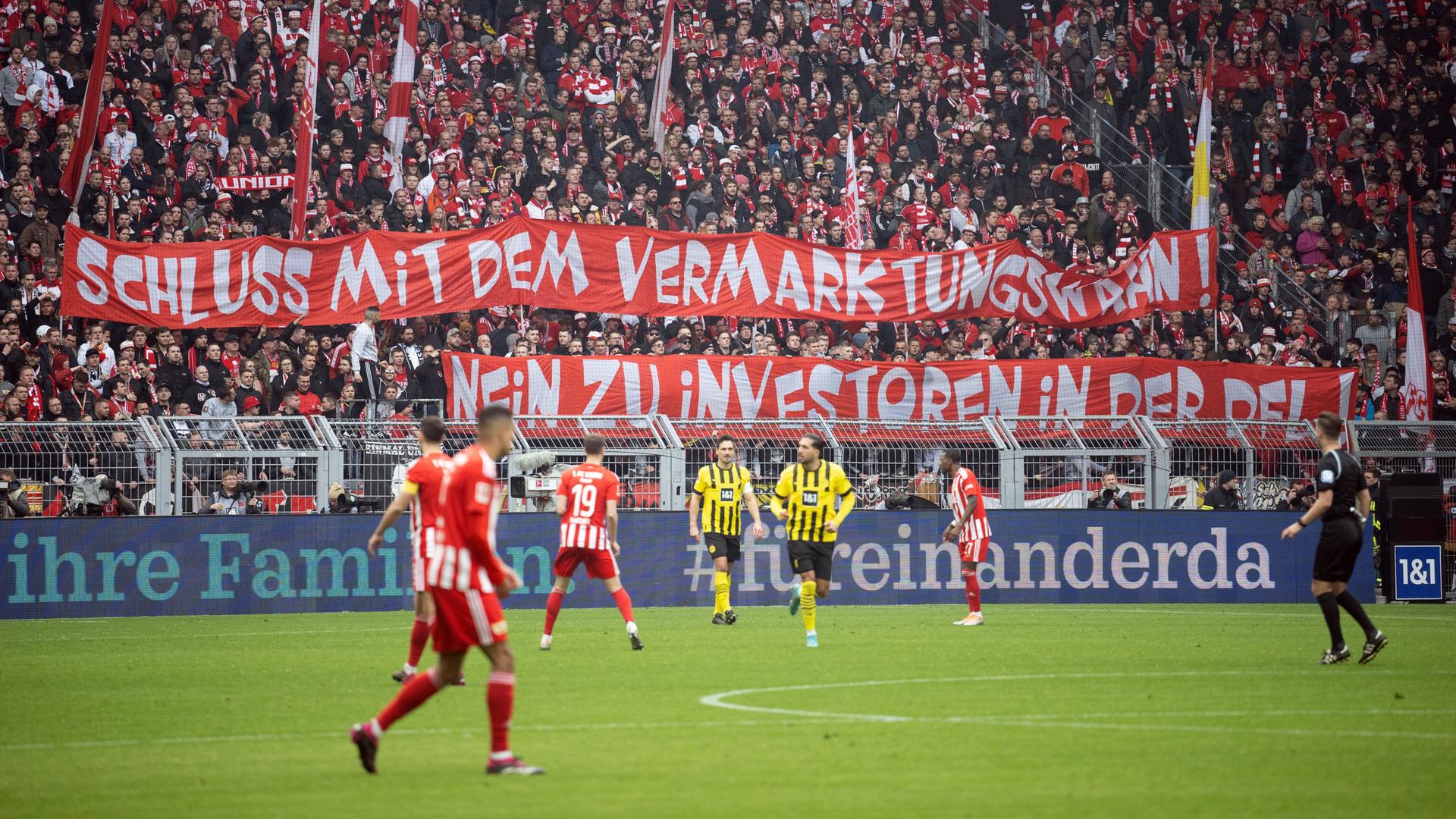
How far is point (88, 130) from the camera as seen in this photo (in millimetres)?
24781

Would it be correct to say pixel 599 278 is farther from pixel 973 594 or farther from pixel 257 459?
pixel 973 594

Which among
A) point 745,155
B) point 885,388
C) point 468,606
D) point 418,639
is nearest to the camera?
Result: point 468,606

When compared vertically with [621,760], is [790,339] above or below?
above

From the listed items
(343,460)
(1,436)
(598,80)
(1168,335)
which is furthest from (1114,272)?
(1,436)

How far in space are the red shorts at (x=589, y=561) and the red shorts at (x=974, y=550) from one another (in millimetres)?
5818

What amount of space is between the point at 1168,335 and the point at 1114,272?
3158 mm

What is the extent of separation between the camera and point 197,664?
16.0m

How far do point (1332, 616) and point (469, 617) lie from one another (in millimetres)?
9093

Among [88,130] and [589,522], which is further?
[88,130]

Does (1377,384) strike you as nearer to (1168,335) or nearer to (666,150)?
(1168,335)

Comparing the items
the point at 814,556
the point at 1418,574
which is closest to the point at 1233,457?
the point at 1418,574

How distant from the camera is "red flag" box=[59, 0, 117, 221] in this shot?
24.8m

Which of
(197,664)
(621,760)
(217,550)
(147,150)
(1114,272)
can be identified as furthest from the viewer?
(1114,272)

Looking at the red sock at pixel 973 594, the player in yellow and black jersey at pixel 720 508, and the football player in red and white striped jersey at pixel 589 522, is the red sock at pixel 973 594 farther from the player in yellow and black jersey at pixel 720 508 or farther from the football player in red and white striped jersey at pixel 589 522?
the football player in red and white striped jersey at pixel 589 522
